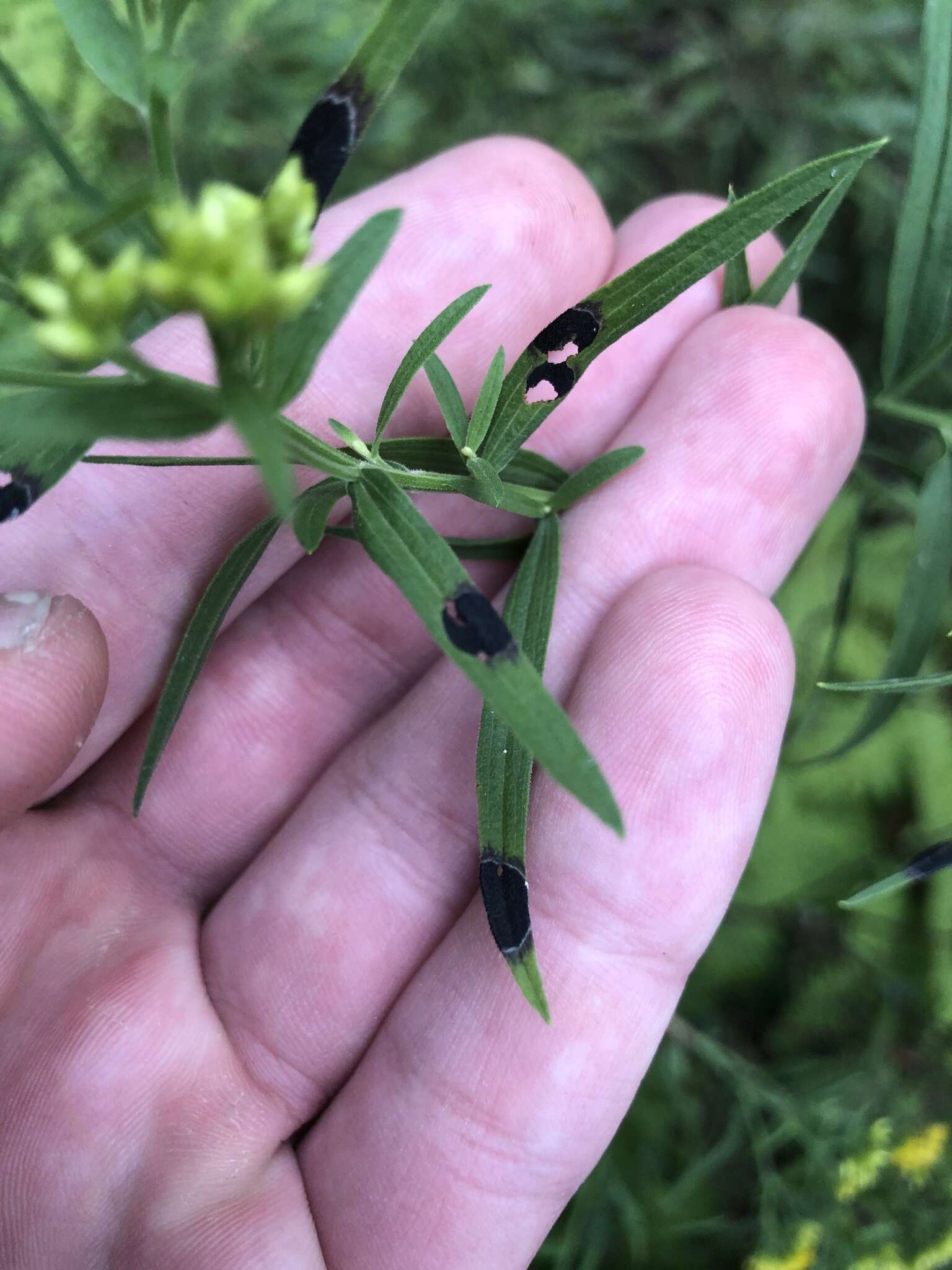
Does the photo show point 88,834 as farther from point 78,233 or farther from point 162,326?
point 78,233

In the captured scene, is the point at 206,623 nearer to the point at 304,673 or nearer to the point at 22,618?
the point at 22,618

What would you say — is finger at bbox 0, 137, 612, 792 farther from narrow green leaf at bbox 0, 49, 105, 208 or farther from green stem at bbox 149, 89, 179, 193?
green stem at bbox 149, 89, 179, 193

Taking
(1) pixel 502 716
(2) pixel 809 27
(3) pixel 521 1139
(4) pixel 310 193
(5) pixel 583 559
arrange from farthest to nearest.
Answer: (2) pixel 809 27
(5) pixel 583 559
(3) pixel 521 1139
(1) pixel 502 716
(4) pixel 310 193

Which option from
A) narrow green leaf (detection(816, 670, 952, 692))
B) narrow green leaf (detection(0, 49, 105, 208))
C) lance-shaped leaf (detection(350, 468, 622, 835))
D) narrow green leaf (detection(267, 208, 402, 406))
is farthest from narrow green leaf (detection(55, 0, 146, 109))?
narrow green leaf (detection(816, 670, 952, 692))

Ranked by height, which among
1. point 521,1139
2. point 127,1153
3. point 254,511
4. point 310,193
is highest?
point 310,193

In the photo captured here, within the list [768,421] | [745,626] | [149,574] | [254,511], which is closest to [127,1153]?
[149,574]

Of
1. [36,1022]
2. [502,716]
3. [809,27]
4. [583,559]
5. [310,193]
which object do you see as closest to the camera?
[310,193]

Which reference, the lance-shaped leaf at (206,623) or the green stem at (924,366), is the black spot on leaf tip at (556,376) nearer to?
the lance-shaped leaf at (206,623)

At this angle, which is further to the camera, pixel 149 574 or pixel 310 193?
pixel 149 574
